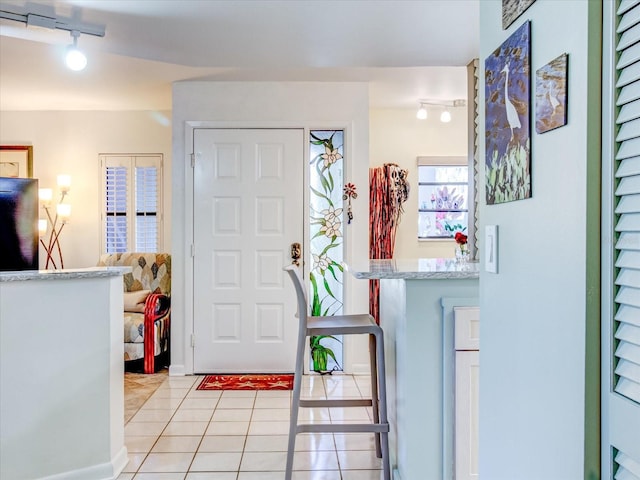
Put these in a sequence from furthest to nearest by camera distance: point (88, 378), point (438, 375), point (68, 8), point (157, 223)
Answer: point (157, 223)
point (68, 8)
point (88, 378)
point (438, 375)

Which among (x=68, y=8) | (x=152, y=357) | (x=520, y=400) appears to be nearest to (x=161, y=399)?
(x=152, y=357)

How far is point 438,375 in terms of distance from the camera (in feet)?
6.92

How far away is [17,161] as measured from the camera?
214 inches

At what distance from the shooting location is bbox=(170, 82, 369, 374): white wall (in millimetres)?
4371

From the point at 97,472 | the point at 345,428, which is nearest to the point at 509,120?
the point at 345,428

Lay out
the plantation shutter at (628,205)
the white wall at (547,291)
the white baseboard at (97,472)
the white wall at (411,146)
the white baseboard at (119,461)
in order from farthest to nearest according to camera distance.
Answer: the white wall at (411,146)
the white baseboard at (119,461)
the white baseboard at (97,472)
the white wall at (547,291)
the plantation shutter at (628,205)

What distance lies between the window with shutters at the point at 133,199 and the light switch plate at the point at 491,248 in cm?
466

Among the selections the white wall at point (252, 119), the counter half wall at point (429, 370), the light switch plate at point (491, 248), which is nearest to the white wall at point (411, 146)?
the white wall at point (252, 119)

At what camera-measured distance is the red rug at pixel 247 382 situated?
4031mm

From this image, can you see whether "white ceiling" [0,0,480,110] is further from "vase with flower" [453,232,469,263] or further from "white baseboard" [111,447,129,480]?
"white baseboard" [111,447,129,480]

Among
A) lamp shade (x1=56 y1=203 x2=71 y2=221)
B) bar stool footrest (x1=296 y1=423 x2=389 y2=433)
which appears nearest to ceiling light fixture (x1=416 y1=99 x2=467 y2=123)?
bar stool footrest (x1=296 y1=423 x2=389 y2=433)

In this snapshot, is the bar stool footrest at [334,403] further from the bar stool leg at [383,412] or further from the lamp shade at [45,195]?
the lamp shade at [45,195]

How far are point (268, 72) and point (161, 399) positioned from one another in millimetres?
2593

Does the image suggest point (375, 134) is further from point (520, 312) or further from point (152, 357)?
point (520, 312)
